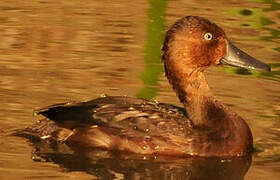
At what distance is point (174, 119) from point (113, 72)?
2408mm

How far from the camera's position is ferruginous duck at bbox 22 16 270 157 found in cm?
1225

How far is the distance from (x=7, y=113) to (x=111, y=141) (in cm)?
130

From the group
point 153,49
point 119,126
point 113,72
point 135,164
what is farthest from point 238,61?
point 153,49

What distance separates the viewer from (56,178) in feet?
36.8

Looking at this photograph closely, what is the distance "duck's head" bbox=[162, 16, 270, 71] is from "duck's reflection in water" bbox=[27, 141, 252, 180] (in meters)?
1.00

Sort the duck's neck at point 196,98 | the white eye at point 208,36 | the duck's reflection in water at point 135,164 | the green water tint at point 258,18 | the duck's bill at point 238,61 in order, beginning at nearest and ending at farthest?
the duck's reflection in water at point 135,164 → the duck's neck at point 196,98 → the white eye at point 208,36 → the duck's bill at point 238,61 → the green water tint at point 258,18

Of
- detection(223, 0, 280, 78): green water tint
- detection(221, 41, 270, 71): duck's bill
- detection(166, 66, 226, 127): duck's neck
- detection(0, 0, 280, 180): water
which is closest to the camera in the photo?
detection(0, 0, 280, 180): water

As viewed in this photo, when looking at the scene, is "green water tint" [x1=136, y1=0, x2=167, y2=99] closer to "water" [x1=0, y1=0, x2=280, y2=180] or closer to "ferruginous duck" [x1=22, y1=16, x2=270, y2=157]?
"water" [x1=0, y1=0, x2=280, y2=180]

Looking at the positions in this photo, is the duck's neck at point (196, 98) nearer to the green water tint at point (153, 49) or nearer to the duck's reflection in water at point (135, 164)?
the duck's reflection in water at point (135, 164)

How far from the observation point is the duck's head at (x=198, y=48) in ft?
41.2

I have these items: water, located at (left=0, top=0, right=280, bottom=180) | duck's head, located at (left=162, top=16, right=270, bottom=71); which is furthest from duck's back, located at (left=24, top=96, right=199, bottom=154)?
duck's head, located at (left=162, top=16, right=270, bottom=71)

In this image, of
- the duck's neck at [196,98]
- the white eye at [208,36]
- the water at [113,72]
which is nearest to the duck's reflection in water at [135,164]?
the water at [113,72]

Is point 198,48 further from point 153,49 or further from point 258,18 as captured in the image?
point 258,18

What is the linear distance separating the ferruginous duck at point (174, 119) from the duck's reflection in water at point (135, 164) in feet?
0.31
